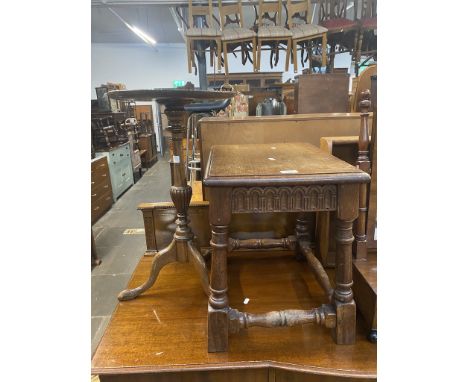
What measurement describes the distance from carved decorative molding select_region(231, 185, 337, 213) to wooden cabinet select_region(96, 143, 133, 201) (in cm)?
349

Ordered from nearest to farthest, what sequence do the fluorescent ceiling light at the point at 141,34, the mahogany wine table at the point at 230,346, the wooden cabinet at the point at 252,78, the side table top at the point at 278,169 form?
1. the side table top at the point at 278,169
2. the mahogany wine table at the point at 230,346
3. the wooden cabinet at the point at 252,78
4. the fluorescent ceiling light at the point at 141,34

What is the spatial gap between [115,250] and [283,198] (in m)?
2.33

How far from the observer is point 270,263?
53.5 inches

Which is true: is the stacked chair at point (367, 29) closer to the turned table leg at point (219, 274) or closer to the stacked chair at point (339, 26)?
the stacked chair at point (339, 26)

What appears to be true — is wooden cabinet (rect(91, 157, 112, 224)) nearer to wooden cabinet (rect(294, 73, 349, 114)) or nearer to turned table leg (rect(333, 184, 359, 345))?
wooden cabinet (rect(294, 73, 349, 114))

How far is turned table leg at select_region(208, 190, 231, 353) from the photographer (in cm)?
75

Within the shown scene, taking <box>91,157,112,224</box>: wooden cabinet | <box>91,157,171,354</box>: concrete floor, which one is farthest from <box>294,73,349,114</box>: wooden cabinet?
<box>91,157,112,224</box>: wooden cabinet

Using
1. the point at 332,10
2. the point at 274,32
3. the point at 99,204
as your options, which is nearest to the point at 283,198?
the point at 274,32

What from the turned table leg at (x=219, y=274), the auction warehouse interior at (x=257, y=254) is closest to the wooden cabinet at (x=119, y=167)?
the auction warehouse interior at (x=257, y=254)

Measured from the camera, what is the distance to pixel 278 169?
775mm

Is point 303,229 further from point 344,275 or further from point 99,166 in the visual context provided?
point 99,166

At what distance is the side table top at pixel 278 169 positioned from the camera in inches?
28.2

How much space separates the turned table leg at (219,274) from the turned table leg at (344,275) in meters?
0.28

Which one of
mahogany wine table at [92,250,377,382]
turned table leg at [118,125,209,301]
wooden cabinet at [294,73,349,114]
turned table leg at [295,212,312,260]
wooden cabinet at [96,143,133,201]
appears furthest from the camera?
wooden cabinet at [96,143,133,201]
